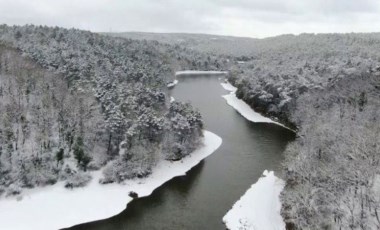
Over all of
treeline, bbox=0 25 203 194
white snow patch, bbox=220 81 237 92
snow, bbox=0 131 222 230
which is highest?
treeline, bbox=0 25 203 194

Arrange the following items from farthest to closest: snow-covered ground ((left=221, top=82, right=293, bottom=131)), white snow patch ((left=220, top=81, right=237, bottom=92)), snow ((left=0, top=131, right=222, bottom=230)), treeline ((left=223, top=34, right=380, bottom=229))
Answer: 1. white snow patch ((left=220, top=81, right=237, bottom=92))
2. snow-covered ground ((left=221, top=82, right=293, bottom=131))
3. snow ((left=0, top=131, right=222, bottom=230))
4. treeline ((left=223, top=34, right=380, bottom=229))

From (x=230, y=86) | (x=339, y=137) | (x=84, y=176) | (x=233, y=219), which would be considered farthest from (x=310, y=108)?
(x=230, y=86)

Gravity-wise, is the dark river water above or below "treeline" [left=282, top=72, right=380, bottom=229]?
below

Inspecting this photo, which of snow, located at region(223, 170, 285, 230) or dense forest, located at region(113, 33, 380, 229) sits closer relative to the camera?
dense forest, located at region(113, 33, 380, 229)

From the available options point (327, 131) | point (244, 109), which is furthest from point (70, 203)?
point (244, 109)

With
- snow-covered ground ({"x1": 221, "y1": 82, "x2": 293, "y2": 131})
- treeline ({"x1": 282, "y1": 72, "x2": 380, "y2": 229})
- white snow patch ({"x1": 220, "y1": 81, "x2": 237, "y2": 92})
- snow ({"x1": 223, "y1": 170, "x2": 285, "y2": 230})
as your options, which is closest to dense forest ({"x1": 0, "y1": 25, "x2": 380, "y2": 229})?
treeline ({"x1": 282, "y1": 72, "x2": 380, "y2": 229})

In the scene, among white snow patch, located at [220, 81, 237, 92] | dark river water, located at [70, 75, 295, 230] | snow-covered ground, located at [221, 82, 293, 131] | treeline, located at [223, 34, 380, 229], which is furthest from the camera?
white snow patch, located at [220, 81, 237, 92]

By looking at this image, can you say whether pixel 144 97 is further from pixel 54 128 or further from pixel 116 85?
pixel 54 128

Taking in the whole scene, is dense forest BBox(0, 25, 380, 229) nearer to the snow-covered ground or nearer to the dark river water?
the snow-covered ground
